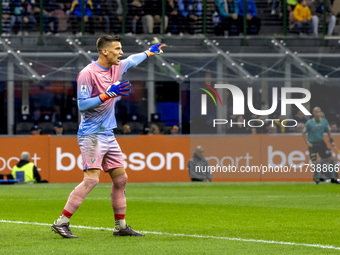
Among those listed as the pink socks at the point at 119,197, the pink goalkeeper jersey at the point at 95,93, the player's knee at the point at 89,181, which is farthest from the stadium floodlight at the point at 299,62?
the player's knee at the point at 89,181

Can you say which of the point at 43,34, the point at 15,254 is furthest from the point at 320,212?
the point at 43,34

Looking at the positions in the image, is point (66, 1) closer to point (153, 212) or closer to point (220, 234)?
point (153, 212)

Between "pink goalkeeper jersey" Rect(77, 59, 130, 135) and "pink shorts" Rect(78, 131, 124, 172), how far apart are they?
66 millimetres

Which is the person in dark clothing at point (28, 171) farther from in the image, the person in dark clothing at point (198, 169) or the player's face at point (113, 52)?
the player's face at point (113, 52)

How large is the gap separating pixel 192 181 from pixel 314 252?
18383 mm

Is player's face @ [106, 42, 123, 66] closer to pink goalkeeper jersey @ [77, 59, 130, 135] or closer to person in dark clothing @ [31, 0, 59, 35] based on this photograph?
pink goalkeeper jersey @ [77, 59, 130, 135]

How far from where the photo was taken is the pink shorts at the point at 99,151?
10.0m

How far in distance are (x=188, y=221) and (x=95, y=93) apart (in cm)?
319

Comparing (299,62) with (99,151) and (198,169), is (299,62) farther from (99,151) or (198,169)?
(99,151)

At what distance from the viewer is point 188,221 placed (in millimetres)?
12641

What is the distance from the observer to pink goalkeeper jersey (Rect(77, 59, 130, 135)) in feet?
32.7

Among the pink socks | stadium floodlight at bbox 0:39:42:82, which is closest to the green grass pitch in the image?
the pink socks

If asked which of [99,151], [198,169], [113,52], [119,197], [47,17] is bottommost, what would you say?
[198,169]

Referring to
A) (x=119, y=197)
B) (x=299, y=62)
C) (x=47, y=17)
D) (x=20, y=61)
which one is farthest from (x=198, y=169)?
(x=119, y=197)
